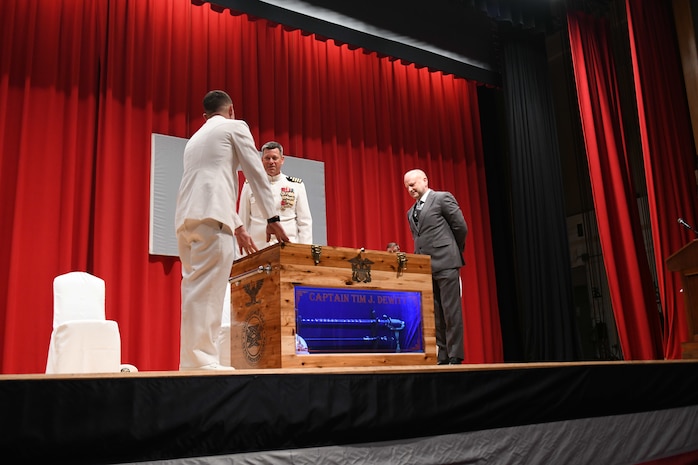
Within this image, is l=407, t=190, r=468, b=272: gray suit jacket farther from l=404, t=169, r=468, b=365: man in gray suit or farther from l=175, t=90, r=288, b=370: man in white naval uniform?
l=175, t=90, r=288, b=370: man in white naval uniform

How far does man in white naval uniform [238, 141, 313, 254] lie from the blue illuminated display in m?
1.02

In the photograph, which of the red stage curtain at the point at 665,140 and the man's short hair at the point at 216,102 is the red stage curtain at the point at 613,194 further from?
the man's short hair at the point at 216,102

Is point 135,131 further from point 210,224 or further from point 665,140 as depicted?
point 665,140

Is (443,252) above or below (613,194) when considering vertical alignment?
below

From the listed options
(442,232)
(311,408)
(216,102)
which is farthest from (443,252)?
(311,408)

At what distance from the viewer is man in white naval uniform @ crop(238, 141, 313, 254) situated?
3.97 meters

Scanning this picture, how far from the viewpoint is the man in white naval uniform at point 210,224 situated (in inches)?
104

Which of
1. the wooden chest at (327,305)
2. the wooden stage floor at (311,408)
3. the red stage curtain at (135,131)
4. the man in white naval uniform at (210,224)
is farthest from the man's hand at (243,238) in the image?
the red stage curtain at (135,131)

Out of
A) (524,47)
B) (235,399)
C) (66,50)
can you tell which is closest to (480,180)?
(524,47)

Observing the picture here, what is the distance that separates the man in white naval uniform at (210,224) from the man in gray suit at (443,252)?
1.59 meters

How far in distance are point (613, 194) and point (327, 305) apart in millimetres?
4149

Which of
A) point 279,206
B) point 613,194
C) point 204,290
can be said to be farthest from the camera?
point 613,194

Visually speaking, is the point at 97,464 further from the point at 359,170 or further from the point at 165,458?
the point at 359,170

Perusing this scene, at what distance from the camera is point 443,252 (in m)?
4.14
